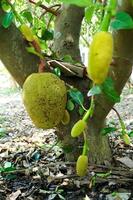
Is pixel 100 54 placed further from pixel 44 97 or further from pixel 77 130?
pixel 44 97

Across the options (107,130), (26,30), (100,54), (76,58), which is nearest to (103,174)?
(107,130)

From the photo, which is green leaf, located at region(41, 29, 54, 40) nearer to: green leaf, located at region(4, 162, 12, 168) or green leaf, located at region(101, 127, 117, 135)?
green leaf, located at region(101, 127, 117, 135)

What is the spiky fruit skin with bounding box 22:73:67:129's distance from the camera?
2.79 feet

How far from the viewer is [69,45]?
1388mm

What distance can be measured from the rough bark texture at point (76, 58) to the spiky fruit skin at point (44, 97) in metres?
0.25

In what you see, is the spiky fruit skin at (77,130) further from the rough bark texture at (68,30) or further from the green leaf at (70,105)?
the rough bark texture at (68,30)

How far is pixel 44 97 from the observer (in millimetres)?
866

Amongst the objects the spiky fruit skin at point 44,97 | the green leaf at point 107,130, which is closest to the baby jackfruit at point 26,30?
the spiky fruit skin at point 44,97

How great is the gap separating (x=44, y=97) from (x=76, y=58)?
0.56m

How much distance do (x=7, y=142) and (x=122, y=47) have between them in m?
1.03

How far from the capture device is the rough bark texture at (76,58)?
3.70 ft

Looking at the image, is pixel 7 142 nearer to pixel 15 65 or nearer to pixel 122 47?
pixel 15 65

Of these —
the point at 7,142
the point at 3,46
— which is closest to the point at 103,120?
the point at 3,46

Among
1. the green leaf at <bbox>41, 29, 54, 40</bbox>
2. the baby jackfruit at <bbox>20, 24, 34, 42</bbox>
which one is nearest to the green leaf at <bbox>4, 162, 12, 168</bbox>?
the green leaf at <bbox>41, 29, 54, 40</bbox>
